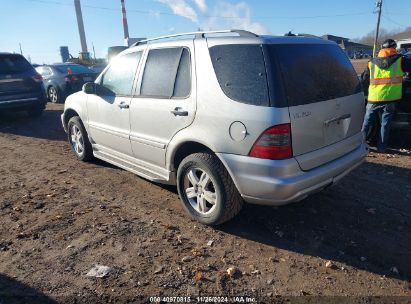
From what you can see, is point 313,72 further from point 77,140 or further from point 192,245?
point 77,140

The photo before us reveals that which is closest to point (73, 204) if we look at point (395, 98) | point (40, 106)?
point (395, 98)

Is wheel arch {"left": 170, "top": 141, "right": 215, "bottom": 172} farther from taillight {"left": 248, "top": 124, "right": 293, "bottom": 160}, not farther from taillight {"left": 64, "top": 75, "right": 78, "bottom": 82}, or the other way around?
taillight {"left": 64, "top": 75, "right": 78, "bottom": 82}

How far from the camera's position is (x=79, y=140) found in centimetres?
594

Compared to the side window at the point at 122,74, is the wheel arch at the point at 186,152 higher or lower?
lower

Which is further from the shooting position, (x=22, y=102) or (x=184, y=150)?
(x=22, y=102)

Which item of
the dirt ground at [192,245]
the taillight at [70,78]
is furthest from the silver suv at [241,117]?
the taillight at [70,78]

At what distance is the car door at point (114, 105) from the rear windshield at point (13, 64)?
206 inches

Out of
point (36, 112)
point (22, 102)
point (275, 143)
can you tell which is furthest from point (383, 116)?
point (36, 112)

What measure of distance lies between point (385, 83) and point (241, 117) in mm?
→ 3828

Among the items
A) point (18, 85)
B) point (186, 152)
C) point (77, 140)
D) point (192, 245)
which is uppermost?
point (18, 85)

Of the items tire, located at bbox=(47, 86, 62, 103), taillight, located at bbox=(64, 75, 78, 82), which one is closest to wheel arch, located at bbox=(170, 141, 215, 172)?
taillight, located at bbox=(64, 75, 78, 82)

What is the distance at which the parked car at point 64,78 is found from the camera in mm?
12656

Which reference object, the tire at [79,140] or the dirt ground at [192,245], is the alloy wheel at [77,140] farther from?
the dirt ground at [192,245]

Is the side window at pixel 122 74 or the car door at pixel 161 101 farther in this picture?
the side window at pixel 122 74
